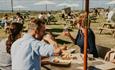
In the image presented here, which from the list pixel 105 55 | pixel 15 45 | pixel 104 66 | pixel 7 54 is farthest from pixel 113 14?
pixel 15 45

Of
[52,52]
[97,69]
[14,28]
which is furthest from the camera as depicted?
[97,69]

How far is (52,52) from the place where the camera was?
3.50m

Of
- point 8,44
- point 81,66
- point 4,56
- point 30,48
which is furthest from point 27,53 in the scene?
point 81,66

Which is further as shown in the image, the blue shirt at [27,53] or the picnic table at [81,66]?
the picnic table at [81,66]

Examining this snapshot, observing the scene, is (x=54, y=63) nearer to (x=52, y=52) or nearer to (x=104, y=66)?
(x=104, y=66)

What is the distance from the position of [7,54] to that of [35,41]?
160 centimetres

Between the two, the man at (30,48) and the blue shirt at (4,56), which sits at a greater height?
the man at (30,48)

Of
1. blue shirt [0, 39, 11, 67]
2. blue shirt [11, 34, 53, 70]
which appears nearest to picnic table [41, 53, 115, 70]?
blue shirt [0, 39, 11, 67]

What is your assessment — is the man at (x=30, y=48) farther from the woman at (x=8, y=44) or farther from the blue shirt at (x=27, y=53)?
the woman at (x=8, y=44)

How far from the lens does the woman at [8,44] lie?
4934 mm

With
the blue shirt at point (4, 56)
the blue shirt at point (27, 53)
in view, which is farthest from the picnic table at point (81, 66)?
the blue shirt at point (27, 53)

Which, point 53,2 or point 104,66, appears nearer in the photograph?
point 104,66

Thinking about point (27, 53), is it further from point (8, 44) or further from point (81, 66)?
point (81, 66)

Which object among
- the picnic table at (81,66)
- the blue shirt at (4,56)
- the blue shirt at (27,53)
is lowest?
the picnic table at (81,66)
